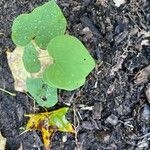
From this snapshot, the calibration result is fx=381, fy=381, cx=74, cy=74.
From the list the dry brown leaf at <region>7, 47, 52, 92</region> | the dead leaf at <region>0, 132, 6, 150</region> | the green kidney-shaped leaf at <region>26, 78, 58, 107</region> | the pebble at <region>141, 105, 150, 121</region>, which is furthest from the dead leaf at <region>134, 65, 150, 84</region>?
the dead leaf at <region>0, 132, 6, 150</region>

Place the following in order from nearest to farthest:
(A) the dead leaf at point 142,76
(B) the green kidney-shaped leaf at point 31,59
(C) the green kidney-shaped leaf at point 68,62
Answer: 1. (C) the green kidney-shaped leaf at point 68,62
2. (B) the green kidney-shaped leaf at point 31,59
3. (A) the dead leaf at point 142,76

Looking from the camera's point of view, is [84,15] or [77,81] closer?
[77,81]

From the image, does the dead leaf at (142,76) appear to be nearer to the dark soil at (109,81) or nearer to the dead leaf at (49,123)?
the dark soil at (109,81)

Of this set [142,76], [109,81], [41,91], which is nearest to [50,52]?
[41,91]

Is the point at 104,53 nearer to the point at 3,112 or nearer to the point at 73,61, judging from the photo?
the point at 73,61

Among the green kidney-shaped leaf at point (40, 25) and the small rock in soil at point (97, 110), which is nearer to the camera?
the green kidney-shaped leaf at point (40, 25)

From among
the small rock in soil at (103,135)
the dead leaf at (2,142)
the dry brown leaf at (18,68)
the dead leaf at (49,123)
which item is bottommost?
the small rock in soil at (103,135)

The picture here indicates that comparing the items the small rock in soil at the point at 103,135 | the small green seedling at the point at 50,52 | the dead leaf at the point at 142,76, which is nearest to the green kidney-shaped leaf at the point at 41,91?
the small green seedling at the point at 50,52

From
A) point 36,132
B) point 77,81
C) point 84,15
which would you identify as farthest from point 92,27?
point 36,132

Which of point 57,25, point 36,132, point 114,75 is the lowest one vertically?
point 36,132
